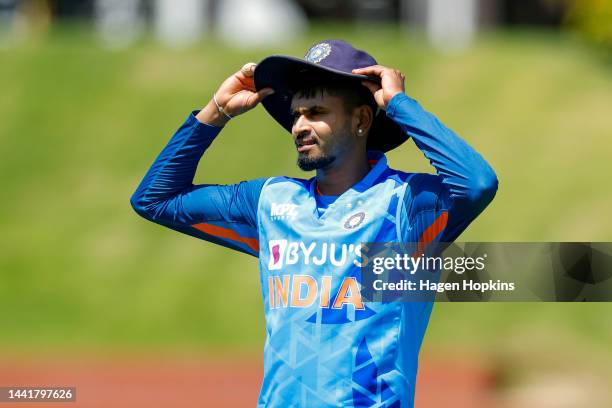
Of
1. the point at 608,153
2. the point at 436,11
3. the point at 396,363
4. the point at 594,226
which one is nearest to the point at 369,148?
the point at 396,363

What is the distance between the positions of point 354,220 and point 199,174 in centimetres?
1328

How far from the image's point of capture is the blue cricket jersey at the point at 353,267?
4.20 m

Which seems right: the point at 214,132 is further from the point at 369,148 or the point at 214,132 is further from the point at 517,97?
the point at 517,97

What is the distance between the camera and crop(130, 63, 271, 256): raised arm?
4824mm

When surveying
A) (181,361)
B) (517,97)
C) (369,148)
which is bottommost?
(181,361)

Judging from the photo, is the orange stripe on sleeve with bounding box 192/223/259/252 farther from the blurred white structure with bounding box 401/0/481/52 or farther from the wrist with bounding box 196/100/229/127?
the blurred white structure with bounding box 401/0/481/52

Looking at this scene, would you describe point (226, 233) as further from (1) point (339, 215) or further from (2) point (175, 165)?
(1) point (339, 215)

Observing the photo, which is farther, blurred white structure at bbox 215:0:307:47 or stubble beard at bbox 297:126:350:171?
blurred white structure at bbox 215:0:307:47

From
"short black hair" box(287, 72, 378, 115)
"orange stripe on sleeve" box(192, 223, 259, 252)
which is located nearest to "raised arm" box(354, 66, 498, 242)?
"short black hair" box(287, 72, 378, 115)

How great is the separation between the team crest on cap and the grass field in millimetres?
9535

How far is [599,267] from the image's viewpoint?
6.27m

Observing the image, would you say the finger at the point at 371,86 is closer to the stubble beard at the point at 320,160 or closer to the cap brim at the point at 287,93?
the cap brim at the point at 287,93

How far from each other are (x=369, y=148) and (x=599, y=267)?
2.01 meters

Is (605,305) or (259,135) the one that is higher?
(259,135)
